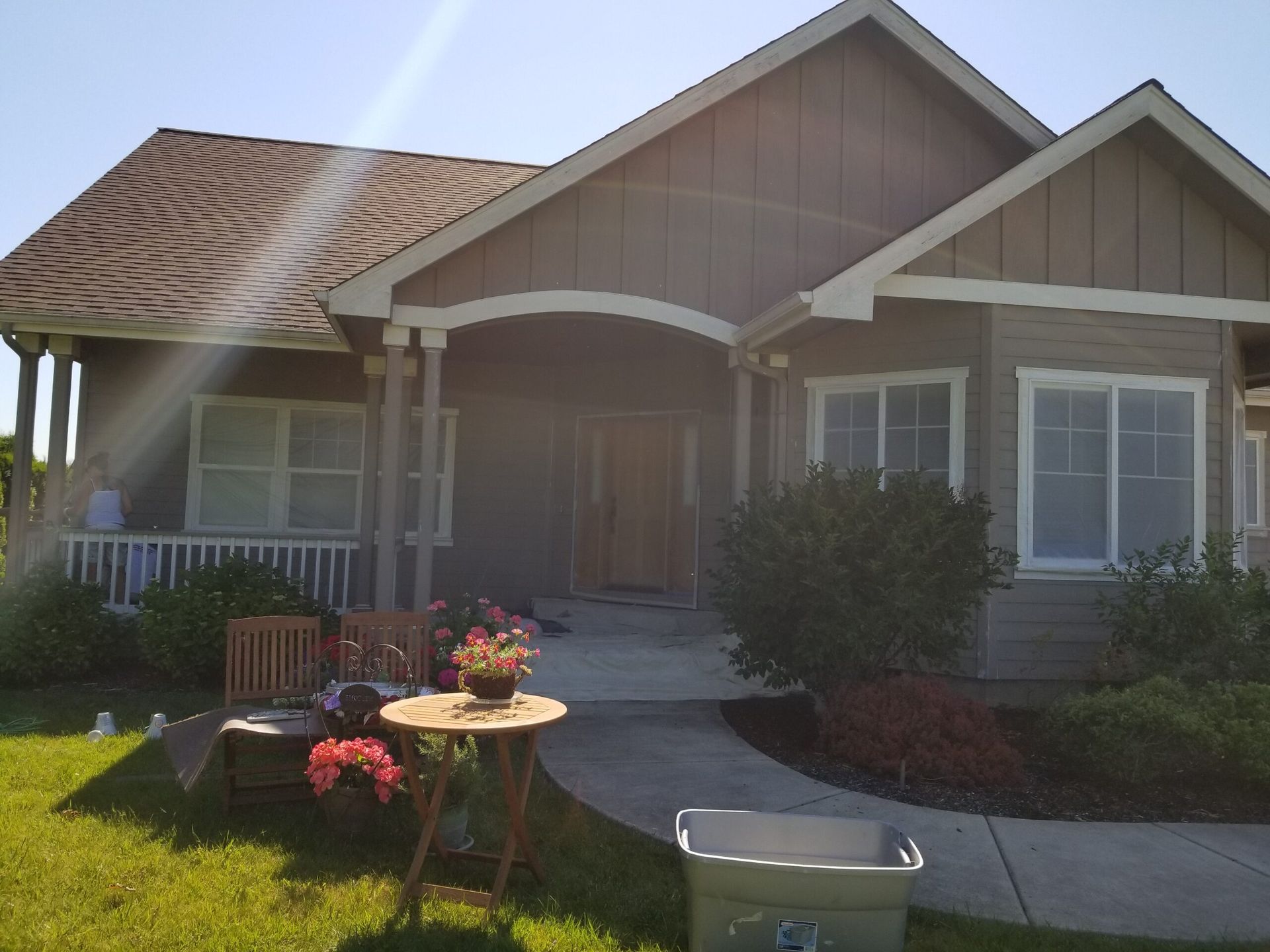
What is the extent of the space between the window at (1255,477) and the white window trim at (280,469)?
11.2 m

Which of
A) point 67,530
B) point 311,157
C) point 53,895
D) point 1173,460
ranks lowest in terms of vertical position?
point 53,895

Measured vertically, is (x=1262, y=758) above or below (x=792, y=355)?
below

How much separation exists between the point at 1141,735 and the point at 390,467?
17.6 feet

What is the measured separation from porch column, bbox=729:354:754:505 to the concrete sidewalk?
2501mm

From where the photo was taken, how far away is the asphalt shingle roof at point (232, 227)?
30.6 feet

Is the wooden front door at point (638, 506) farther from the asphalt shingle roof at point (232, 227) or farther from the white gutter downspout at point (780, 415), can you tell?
the asphalt shingle roof at point (232, 227)

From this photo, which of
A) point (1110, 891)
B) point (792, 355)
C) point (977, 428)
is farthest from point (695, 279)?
point (1110, 891)

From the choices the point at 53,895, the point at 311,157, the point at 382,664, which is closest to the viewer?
the point at 53,895

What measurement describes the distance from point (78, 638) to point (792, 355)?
6.23m

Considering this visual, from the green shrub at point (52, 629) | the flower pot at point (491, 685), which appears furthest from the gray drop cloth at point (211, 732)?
the green shrub at point (52, 629)

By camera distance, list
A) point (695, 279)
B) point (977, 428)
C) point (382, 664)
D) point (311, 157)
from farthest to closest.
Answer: point (311, 157), point (695, 279), point (977, 428), point (382, 664)

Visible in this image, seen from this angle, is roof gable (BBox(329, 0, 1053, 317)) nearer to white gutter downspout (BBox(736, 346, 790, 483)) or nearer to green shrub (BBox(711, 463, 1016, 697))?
white gutter downspout (BBox(736, 346, 790, 483))

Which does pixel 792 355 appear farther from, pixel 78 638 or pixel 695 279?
pixel 78 638

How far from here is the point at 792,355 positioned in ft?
28.1
